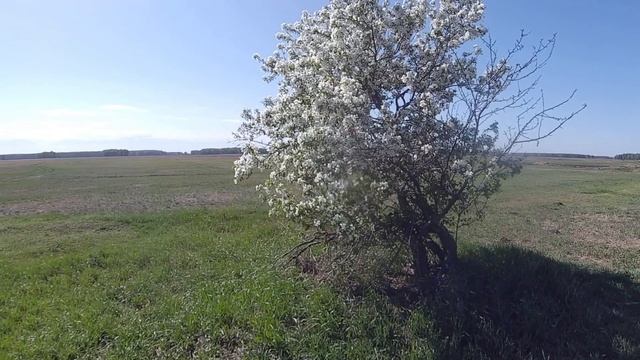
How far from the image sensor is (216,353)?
644cm

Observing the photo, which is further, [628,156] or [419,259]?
[628,156]

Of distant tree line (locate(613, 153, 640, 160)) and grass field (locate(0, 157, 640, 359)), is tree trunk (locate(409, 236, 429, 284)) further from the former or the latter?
distant tree line (locate(613, 153, 640, 160))

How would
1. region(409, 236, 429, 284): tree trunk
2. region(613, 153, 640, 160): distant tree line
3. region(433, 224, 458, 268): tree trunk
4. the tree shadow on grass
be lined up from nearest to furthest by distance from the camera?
the tree shadow on grass, region(433, 224, 458, 268): tree trunk, region(409, 236, 429, 284): tree trunk, region(613, 153, 640, 160): distant tree line

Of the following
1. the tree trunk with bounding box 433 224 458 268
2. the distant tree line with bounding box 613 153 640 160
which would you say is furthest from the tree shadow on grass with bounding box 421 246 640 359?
the distant tree line with bounding box 613 153 640 160

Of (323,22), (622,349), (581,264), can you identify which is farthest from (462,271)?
(323,22)

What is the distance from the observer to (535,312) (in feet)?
23.2

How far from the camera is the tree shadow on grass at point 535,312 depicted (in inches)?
251

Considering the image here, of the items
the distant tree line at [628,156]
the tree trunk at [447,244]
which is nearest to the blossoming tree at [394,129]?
the tree trunk at [447,244]

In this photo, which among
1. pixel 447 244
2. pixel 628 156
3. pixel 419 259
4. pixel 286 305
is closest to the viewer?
pixel 286 305

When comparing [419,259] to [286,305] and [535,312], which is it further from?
[286,305]

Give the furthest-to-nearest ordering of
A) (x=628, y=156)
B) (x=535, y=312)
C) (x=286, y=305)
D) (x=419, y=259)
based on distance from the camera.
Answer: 1. (x=628, y=156)
2. (x=419, y=259)
3. (x=286, y=305)
4. (x=535, y=312)

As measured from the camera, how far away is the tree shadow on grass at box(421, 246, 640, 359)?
6.37 m

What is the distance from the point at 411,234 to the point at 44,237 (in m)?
12.2

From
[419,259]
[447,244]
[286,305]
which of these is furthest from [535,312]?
[286,305]
